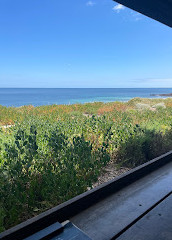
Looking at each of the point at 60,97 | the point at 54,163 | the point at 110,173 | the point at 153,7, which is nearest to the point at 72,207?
the point at 54,163

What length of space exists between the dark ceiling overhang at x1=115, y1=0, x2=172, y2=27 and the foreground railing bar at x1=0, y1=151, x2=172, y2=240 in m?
2.35

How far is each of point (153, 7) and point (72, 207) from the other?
3.11 m

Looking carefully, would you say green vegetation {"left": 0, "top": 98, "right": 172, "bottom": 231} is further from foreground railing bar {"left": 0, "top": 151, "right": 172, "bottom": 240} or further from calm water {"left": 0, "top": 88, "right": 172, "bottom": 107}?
calm water {"left": 0, "top": 88, "right": 172, "bottom": 107}

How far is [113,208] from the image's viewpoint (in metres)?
1.90

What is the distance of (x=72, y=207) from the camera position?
5.86ft

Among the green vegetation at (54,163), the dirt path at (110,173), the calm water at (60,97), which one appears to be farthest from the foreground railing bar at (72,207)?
the calm water at (60,97)

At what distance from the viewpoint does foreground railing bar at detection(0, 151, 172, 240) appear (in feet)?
Answer: 4.74

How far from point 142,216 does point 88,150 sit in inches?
70.1

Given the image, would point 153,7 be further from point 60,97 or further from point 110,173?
point 60,97

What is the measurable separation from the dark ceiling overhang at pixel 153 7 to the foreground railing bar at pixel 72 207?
2346 millimetres

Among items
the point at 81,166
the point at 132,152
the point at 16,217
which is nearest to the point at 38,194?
the point at 16,217

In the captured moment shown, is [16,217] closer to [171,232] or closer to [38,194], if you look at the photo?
[38,194]

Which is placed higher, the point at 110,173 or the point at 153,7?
the point at 153,7

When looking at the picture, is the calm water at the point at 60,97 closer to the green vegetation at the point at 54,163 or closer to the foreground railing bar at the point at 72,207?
the green vegetation at the point at 54,163
